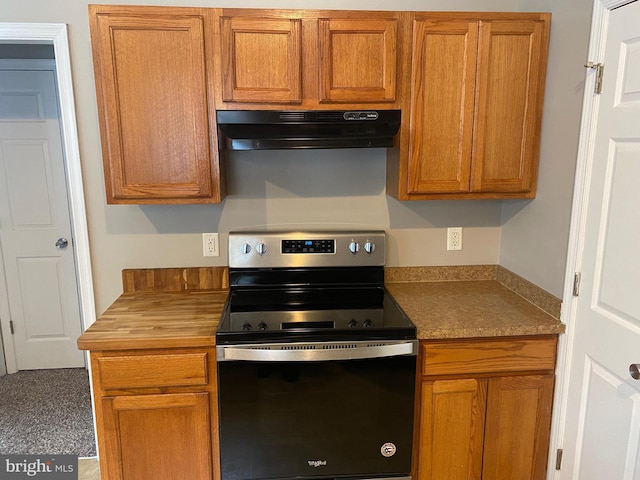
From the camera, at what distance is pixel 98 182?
6.93ft

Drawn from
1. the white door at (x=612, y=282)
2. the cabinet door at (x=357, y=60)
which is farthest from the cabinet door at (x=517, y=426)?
the cabinet door at (x=357, y=60)

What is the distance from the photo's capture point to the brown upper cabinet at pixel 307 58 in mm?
1763

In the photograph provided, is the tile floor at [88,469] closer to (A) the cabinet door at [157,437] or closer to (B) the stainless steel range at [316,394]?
(A) the cabinet door at [157,437]

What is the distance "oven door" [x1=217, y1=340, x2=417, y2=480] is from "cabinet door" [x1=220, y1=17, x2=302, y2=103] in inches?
40.2

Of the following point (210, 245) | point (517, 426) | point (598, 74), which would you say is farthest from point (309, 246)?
point (598, 74)

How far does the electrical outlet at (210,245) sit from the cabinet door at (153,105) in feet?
1.12

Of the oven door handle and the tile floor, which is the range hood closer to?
the oven door handle

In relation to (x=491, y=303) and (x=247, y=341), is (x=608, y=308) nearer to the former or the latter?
(x=491, y=303)

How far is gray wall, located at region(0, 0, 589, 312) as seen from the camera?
1982 millimetres

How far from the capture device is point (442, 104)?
1877 millimetres

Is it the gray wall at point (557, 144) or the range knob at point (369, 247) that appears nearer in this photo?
the gray wall at point (557, 144)

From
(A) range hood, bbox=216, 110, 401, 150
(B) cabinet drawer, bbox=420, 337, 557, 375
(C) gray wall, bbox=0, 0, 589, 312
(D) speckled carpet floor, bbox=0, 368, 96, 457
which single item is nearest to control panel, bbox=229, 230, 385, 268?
(C) gray wall, bbox=0, 0, 589, 312

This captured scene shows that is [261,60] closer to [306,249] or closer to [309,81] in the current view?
[309,81]

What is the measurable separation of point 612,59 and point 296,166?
134cm
